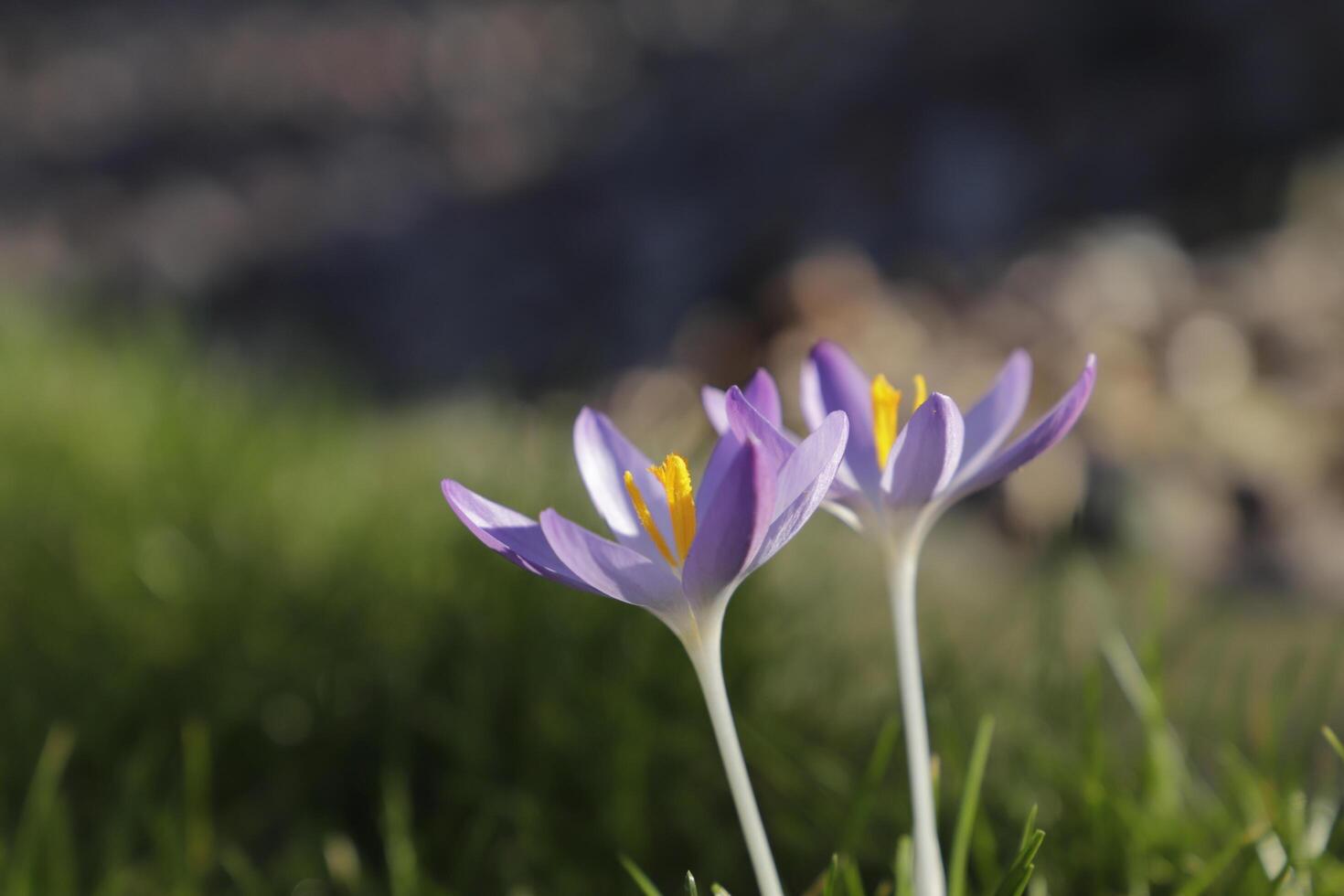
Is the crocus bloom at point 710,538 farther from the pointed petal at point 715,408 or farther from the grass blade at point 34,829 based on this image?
the grass blade at point 34,829

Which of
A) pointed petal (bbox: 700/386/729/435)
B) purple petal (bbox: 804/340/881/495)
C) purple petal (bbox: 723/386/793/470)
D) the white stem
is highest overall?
purple petal (bbox: 723/386/793/470)

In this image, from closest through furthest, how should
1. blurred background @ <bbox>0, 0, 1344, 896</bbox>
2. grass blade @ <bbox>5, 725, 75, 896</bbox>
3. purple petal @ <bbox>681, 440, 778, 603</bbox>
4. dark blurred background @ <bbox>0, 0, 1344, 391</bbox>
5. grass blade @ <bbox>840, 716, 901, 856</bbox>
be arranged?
1. purple petal @ <bbox>681, 440, 778, 603</bbox>
2. grass blade @ <bbox>840, 716, 901, 856</bbox>
3. grass blade @ <bbox>5, 725, 75, 896</bbox>
4. blurred background @ <bbox>0, 0, 1344, 896</bbox>
5. dark blurred background @ <bbox>0, 0, 1344, 391</bbox>

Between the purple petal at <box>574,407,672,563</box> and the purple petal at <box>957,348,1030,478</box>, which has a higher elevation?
the purple petal at <box>957,348,1030,478</box>

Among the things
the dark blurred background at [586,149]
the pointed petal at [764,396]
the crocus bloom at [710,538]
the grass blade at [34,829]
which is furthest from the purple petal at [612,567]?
the dark blurred background at [586,149]

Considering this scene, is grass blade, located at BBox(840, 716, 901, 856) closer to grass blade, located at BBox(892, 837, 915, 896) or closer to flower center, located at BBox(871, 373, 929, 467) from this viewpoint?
grass blade, located at BBox(892, 837, 915, 896)

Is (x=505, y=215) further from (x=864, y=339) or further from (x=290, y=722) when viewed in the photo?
(x=290, y=722)

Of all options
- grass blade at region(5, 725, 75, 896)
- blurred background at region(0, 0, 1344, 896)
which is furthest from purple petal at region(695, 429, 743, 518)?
grass blade at region(5, 725, 75, 896)

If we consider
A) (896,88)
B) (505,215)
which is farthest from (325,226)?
(896,88)
